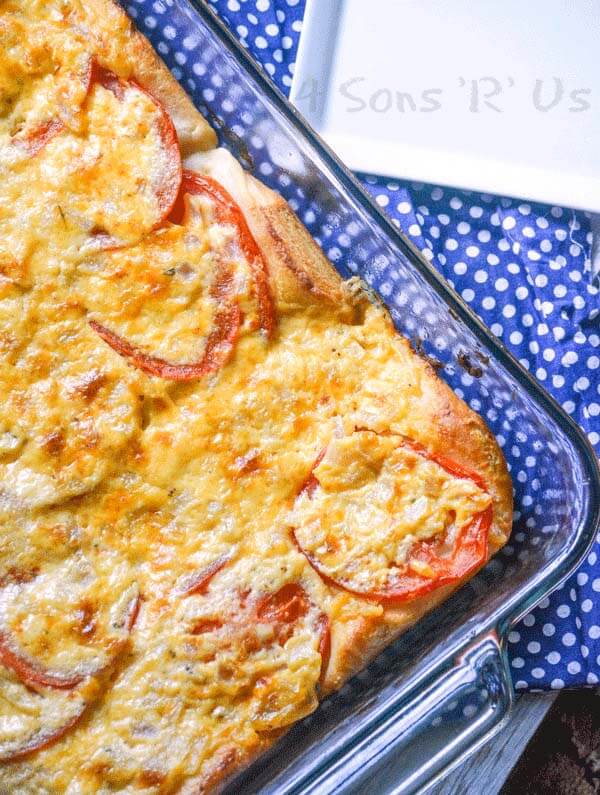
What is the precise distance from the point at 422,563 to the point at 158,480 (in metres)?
0.65

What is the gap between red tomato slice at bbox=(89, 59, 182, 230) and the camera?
2111 millimetres

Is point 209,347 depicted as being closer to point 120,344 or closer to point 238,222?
point 120,344

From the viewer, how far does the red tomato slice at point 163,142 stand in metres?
2.11

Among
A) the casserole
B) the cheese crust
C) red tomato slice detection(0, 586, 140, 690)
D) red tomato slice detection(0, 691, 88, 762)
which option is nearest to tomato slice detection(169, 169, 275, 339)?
the cheese crust

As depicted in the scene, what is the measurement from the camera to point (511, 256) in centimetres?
258

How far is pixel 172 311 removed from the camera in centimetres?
209

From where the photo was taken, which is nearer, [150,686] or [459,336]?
[150,686]

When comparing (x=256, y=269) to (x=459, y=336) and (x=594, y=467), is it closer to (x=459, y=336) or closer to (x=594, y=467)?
(x=459, y=336)

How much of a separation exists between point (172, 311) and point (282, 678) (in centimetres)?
89

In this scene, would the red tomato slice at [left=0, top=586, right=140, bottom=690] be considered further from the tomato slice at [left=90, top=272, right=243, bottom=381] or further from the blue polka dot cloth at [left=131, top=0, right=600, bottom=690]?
the blue polka dot cloth at [left=131, top=0, right=600, bottom=690]

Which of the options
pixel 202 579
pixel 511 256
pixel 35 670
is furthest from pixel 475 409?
Result: pixel 35 670

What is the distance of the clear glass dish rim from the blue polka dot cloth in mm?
364

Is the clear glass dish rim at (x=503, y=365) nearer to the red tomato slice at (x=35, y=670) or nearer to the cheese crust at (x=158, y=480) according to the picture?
the cheese crust at (x=158, y=480)

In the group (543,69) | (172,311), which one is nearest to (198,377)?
(172,311)
